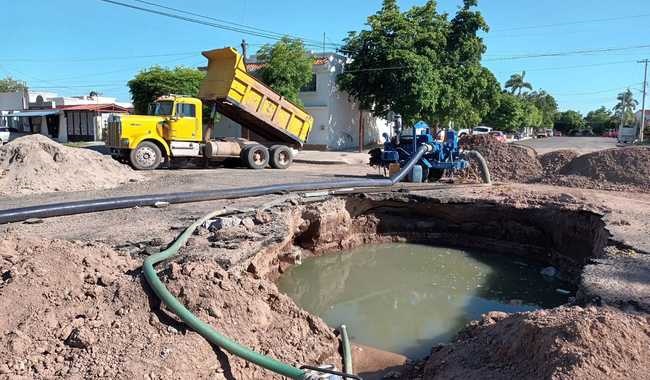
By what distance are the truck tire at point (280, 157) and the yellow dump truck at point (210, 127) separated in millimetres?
37

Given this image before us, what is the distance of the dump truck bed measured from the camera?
53.0ft

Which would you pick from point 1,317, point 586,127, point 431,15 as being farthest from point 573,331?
point 586,127

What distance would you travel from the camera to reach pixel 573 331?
369 centimetres

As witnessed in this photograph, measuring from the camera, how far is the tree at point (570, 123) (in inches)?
4080

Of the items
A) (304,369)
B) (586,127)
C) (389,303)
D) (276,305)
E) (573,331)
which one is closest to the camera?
(573,331)

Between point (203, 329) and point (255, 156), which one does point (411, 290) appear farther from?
point (255, 156)

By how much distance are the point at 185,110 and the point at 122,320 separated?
12.9 metres

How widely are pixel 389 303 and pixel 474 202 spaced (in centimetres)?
395

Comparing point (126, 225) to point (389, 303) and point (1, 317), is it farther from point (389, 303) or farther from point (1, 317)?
point (389, 303)

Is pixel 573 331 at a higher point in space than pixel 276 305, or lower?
higher

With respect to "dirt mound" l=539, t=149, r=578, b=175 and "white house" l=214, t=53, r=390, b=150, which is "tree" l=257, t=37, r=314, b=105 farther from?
"dirt mound" l=539, t=149, r=578, b=175

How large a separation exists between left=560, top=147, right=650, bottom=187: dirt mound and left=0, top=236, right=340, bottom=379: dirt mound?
37.1ft

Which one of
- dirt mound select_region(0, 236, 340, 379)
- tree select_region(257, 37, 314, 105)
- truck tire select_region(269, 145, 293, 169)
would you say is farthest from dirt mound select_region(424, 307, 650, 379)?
tree select_region(257, 37, 314, 105)

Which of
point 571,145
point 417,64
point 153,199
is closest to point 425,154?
point 153,199
